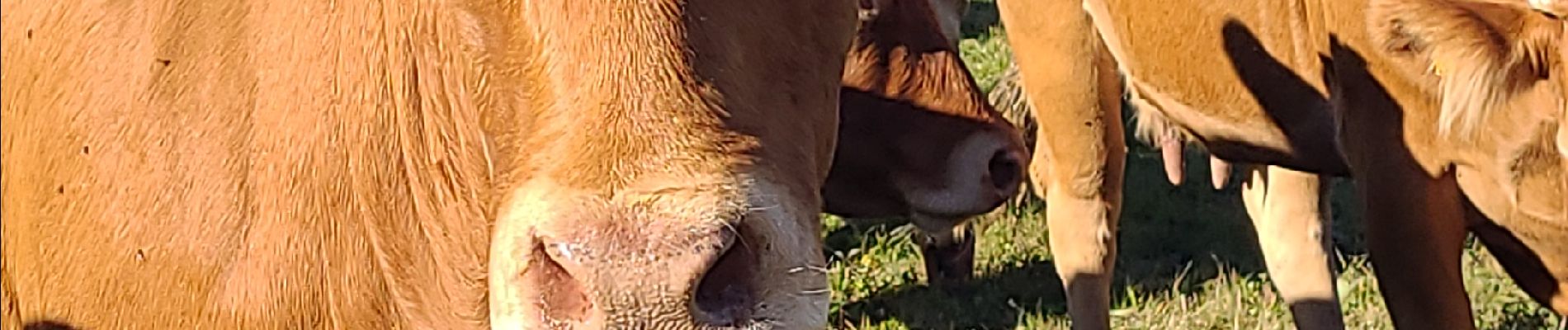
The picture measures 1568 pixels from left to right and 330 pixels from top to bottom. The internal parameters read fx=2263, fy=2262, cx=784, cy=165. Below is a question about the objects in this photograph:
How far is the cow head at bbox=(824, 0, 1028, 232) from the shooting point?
4301 mm

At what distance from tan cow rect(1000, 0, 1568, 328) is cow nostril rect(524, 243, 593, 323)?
1.79 meters

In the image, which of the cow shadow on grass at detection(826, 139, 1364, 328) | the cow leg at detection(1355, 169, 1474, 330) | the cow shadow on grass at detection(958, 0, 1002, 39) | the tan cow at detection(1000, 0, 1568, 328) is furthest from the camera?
the cow shadow on grass at detection(958, 0, 1002, 39)

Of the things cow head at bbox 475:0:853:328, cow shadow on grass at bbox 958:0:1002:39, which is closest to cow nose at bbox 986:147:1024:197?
cow head at bbox 475:0:853:328

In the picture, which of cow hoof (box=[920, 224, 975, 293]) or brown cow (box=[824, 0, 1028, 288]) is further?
cow hoof (box=[920, 224, 975, 293])

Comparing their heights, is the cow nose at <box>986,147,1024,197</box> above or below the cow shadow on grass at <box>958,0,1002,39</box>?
below

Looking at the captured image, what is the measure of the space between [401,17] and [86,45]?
435 millimetres

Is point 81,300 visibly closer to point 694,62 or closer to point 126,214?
point 126,214

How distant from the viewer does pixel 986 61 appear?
28.1 ft

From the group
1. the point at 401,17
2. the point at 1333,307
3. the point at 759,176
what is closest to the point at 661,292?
the point at 759,176

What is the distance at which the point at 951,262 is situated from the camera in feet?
18.6

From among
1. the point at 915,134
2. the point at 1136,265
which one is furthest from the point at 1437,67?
the point at 1136,265

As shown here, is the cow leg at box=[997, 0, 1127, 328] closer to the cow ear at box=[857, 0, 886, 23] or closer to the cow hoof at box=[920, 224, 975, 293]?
the cow ear at box=[857, 0, 886, 23]

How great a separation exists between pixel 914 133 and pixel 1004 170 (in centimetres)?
25

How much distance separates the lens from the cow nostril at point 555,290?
1.87 meters
